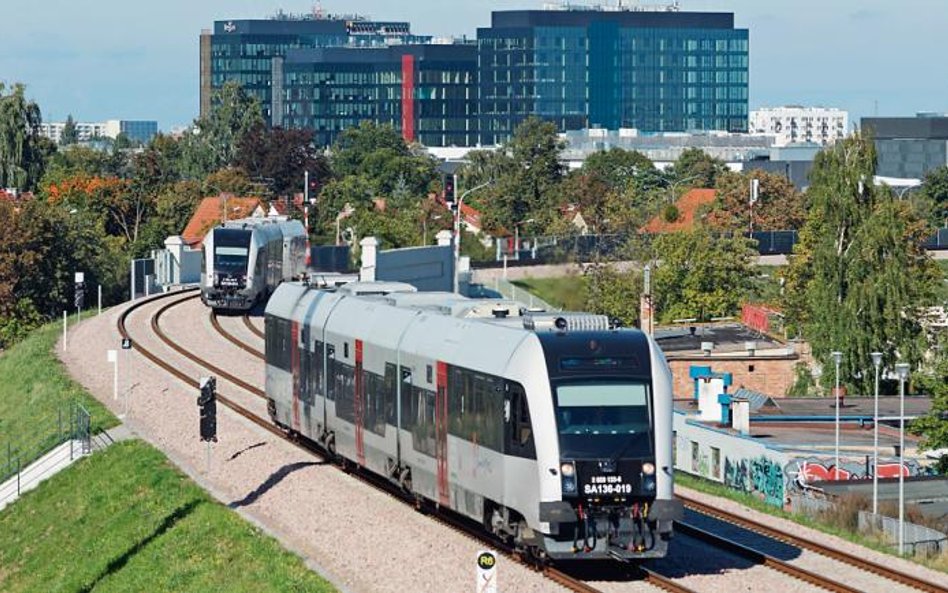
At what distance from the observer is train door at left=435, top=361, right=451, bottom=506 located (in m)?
30.6

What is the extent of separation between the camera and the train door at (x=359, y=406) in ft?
117

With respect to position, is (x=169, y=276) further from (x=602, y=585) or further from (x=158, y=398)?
(x=602, y=585)

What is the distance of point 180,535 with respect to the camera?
34250 millimetres

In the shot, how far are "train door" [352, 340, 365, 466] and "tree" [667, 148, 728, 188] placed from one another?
475ft

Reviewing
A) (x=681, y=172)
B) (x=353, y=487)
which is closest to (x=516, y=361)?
(x=353, y=487)

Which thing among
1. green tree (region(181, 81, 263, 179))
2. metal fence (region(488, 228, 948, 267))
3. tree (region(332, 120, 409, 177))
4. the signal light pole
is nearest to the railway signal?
the signal light pole

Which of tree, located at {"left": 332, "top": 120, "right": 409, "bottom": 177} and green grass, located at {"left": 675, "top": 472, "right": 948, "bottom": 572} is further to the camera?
tree, located at {"left": 332, "top": 120, "right": 409, "bottom": 177}

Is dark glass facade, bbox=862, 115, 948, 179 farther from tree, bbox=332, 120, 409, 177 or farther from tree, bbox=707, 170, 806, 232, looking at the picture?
tree, bbox=707, 170, 806, 232

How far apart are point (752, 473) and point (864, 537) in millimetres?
17481

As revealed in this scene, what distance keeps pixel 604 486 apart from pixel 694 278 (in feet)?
264

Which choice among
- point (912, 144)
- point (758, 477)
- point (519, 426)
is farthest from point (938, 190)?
point (519, 426)

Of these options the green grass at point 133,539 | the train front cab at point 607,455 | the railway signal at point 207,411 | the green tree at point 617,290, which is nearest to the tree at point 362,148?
the green tree at point 617,290

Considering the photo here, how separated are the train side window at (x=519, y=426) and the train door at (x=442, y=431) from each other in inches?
120

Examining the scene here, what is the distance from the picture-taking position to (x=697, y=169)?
611 ft
